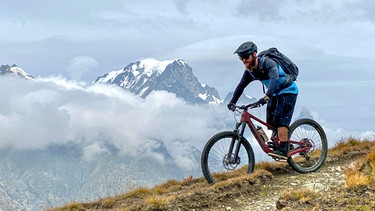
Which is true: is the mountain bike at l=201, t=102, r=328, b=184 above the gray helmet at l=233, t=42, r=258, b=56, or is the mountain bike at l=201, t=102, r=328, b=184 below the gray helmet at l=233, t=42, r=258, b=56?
below

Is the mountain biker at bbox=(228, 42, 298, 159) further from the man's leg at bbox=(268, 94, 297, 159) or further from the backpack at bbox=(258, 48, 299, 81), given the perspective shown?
the backpack at bbox=(258, 48, 299, 81)

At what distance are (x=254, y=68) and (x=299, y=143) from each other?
106 inches

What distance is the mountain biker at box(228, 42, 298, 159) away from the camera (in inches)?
423

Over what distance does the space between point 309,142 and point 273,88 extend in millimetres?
2884

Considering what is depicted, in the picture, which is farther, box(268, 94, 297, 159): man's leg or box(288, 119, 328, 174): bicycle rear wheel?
box(288, 119, 328, 174): bicycle rear wheel

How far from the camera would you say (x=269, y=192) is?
10.7 meters

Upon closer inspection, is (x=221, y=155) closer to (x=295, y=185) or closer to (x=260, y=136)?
(x=260, y=136)

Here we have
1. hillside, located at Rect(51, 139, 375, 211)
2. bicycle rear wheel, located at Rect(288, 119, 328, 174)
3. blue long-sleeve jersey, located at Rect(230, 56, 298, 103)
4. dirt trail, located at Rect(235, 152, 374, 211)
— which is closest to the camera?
hillside, located at Rect(51, 139, 375, 211)

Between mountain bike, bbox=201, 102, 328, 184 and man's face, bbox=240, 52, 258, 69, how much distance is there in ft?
2.89

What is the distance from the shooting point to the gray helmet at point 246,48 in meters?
10.8

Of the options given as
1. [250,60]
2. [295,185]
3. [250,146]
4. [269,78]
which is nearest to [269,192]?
[295,185]

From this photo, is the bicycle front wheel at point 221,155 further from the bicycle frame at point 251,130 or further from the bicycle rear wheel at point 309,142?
the bicycle rear wheel at point 309,142

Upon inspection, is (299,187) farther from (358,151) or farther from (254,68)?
(358,151)

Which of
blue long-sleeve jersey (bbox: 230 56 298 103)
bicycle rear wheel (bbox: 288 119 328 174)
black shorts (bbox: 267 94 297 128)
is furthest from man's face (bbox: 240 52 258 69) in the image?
bicycle rear wheel (bbox: 288 119 328 174)
